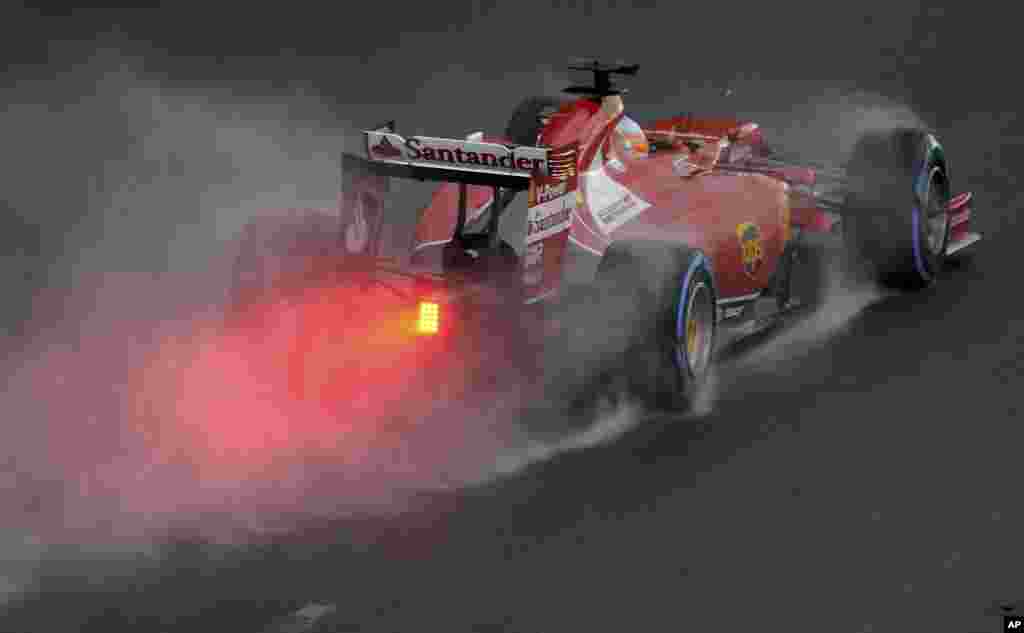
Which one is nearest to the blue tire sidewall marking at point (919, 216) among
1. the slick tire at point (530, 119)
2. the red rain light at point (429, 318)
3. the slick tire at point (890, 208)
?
the slick tire at point (890, 208)

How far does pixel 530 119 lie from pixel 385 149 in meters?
1.87

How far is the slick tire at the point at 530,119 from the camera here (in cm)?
1191

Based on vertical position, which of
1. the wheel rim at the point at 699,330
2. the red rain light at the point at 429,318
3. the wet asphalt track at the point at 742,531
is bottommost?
the wet asphalt track at the point at 742,531

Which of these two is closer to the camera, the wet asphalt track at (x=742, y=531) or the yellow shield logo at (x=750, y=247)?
the wet asphalt track at (x=742, y=531)

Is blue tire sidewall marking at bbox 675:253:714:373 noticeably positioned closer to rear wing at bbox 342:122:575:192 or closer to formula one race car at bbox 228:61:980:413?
formula one race car at bbox 228:61:980:413

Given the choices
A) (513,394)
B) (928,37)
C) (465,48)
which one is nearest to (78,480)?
(513,394)

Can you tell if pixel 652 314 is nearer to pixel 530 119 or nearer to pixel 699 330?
pixel 699 330

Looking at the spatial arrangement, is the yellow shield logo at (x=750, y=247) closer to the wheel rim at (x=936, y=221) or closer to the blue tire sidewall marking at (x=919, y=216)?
the blue tire sidewall marking at (x=919, y=216)

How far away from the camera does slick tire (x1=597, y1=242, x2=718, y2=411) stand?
9945 millimetres

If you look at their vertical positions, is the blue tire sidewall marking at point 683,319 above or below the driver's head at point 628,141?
below

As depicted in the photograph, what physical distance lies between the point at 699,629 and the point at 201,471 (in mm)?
3003

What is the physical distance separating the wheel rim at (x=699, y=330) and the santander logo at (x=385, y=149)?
1847 millimetres

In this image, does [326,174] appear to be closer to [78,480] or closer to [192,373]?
[192,373]

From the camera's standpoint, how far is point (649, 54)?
862 inches
